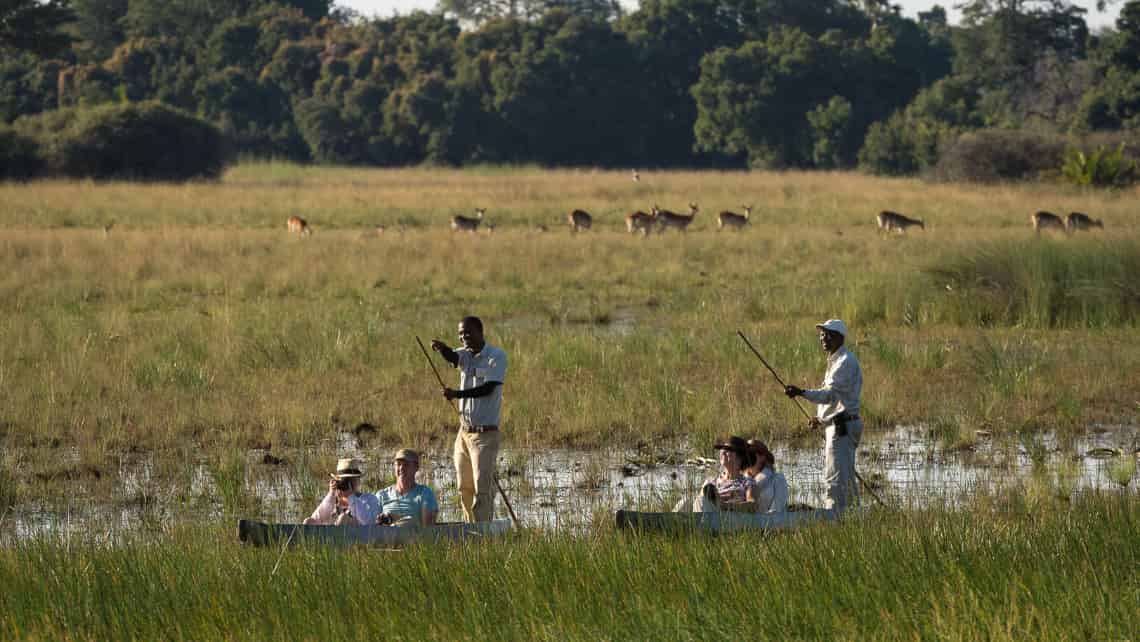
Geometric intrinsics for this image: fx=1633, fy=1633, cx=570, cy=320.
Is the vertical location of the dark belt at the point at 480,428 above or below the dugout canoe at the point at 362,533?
above

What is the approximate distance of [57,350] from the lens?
17141mm

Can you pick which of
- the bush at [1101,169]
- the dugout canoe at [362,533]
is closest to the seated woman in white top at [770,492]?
the dugout canoe at [362,533]

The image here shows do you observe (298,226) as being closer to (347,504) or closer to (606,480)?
(606,480)

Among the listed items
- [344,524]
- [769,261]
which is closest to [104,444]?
[344,524]

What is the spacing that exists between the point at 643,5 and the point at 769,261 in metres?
54.1

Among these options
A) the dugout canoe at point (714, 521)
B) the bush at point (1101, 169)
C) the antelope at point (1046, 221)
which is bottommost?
the dugout canoe at point (714, 521)

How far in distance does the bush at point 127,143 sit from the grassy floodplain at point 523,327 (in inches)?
588

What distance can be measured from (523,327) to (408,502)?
10.7 metres

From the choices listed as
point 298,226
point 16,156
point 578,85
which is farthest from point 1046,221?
point 578,85

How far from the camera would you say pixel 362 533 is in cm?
904

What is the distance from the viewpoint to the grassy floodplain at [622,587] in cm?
743

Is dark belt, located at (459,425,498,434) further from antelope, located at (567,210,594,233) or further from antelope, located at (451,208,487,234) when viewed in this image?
antelope, located at (567,210,594,233)

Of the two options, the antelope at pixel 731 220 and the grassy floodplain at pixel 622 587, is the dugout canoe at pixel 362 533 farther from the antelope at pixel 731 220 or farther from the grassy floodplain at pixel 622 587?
the antelope at pixel 731 220

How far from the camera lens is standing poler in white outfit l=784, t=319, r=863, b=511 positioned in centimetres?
1009
